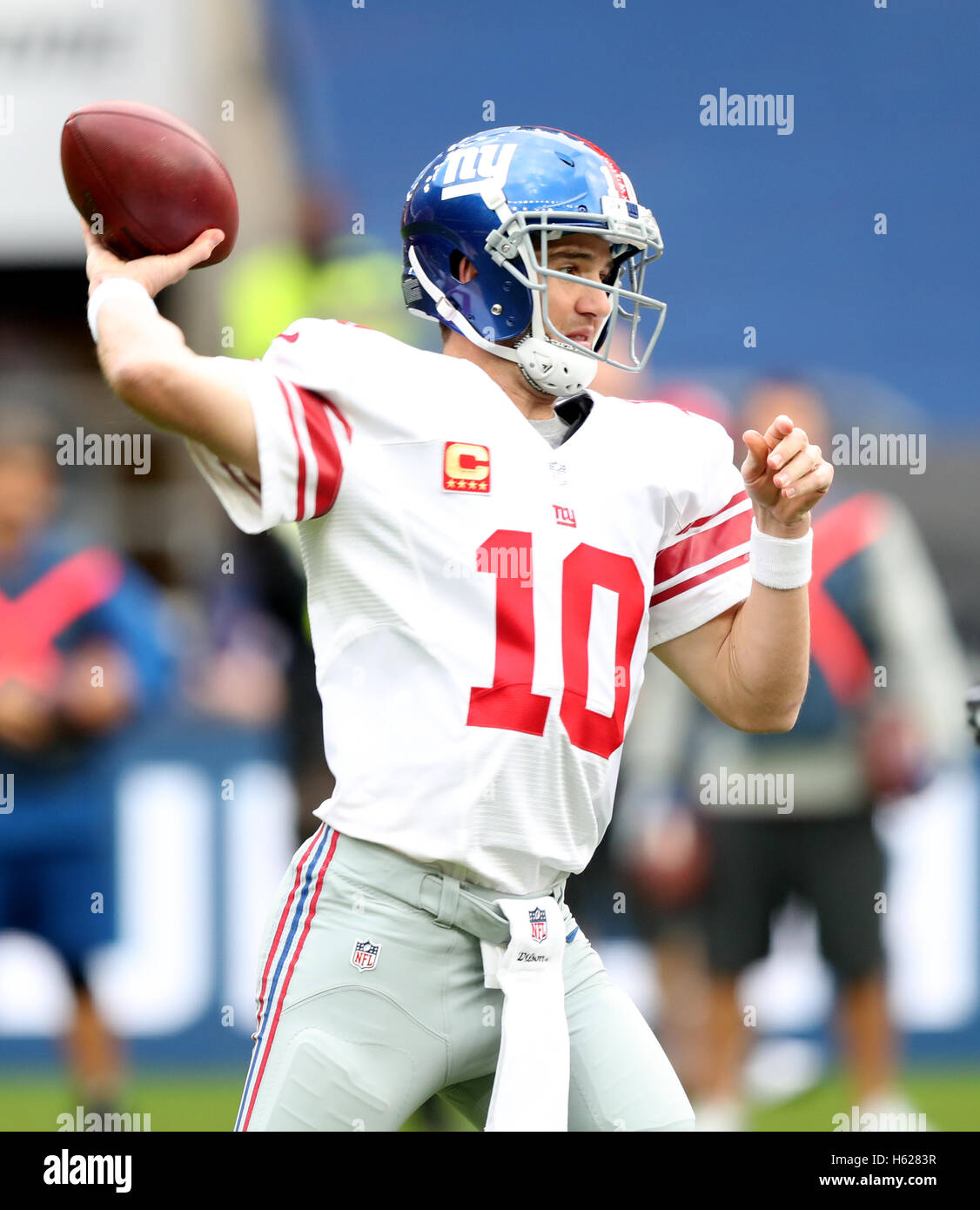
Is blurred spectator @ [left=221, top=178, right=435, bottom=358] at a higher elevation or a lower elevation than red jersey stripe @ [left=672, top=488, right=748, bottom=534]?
higher

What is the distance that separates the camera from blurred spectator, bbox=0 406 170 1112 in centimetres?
447

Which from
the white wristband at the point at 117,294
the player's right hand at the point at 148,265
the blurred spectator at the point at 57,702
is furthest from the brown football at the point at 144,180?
the blurred spectator at the point at 57,702

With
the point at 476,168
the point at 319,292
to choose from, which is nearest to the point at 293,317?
the point at 319,292

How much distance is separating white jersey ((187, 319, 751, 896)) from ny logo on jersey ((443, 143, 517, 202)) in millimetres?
271

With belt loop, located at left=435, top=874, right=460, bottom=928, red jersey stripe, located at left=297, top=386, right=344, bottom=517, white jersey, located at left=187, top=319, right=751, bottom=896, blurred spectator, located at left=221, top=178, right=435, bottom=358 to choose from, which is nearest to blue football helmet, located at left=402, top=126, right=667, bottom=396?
white jersey, located at left=187, top=319, right=751, bottom=896

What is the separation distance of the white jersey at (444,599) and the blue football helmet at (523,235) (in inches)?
4.9

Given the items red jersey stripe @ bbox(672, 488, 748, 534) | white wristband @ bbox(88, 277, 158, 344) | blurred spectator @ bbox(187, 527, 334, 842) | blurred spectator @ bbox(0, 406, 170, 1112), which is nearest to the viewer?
white wristband @ bbox(88, 277, 158, 344)

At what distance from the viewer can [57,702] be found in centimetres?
452

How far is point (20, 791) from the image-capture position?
4.54 meters

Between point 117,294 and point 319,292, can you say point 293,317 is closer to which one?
point 319,292

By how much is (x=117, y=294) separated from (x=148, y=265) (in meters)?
0.12

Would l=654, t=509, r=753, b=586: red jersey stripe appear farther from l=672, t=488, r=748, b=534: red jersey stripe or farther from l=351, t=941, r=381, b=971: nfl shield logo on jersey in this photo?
l=351, t=941, r=381, b=971: nfl shield logo on jersey

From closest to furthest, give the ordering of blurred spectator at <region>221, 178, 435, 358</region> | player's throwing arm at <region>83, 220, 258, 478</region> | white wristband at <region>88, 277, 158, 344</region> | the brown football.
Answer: player's throwing arm at <region>83, 220, 258, 478</region> → white wristband at <region>88, 277, 158, 344</region> → the brown football → blurred spectator at <region>221, 178, 435, 358</region>
